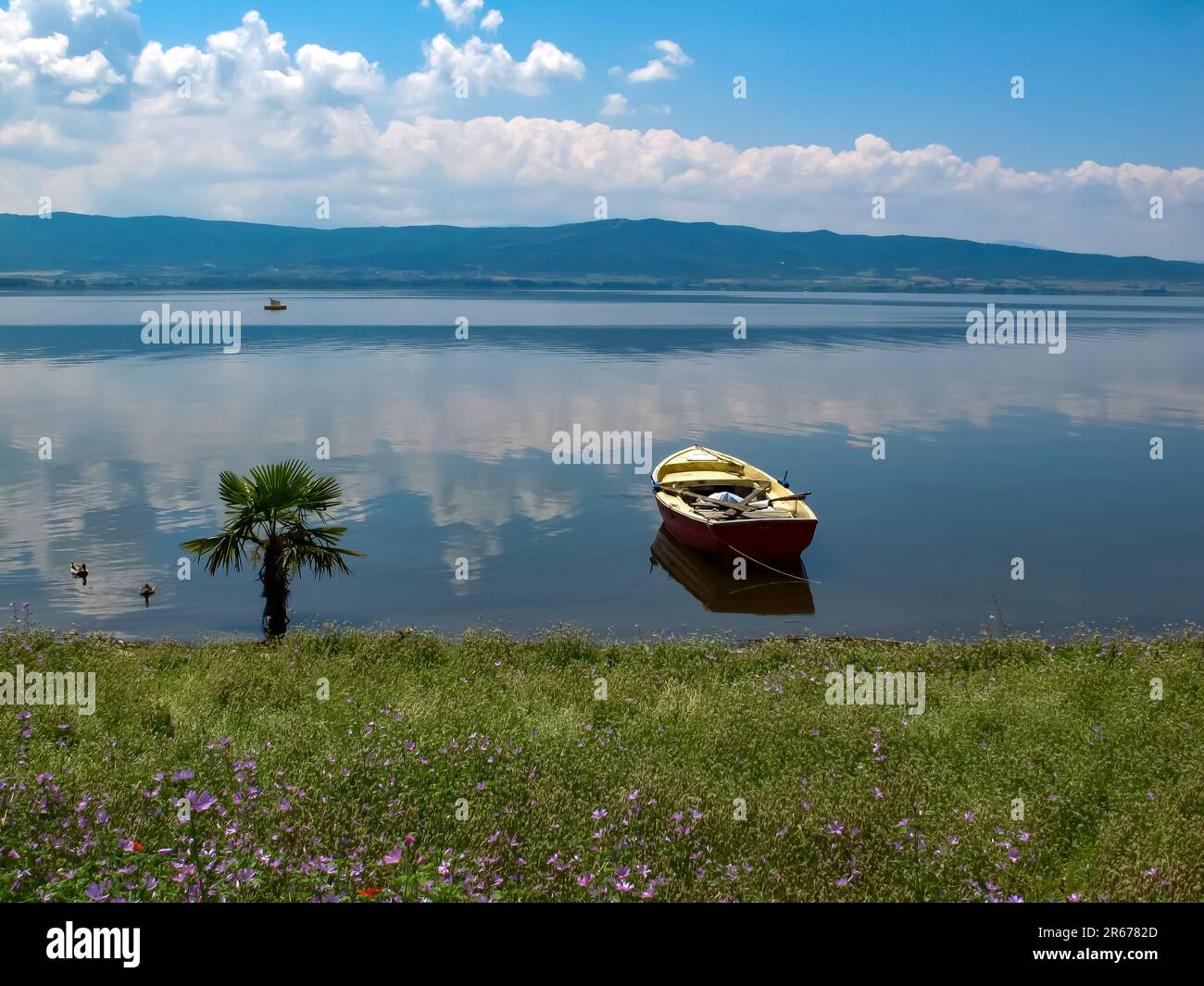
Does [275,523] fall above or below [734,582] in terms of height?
above

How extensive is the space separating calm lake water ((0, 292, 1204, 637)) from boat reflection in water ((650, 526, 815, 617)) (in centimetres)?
11

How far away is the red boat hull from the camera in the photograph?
96.3 ft

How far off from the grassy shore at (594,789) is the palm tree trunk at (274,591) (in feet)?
15.9

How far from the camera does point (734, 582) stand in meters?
29.9

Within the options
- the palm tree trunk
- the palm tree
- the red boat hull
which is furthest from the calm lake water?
the palm tree

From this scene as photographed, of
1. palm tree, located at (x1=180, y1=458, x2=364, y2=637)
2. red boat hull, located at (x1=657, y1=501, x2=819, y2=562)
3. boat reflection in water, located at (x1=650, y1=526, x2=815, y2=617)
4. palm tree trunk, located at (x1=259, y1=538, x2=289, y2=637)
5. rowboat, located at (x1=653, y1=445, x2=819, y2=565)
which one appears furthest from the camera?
rowboat, located at (x1=653, y1=445, x2=819, y2=565)

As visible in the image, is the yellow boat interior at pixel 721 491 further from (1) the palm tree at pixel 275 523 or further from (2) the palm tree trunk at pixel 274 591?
(2) the palm tree trunk at pixel 274 591

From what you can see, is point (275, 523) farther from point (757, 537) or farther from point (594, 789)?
point (757, 537)

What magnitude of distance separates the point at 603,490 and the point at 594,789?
3130 centimetres

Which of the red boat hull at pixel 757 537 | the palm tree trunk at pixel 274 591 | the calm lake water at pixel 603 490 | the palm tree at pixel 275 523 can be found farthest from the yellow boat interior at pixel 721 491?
the palm tree trunk at pixel 274 591

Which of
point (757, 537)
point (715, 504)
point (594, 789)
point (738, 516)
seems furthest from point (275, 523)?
point (715, 504)

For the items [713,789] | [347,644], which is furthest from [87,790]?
[347,644]

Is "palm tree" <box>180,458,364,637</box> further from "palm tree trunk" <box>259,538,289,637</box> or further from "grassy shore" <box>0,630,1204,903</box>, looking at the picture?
"grassy shore" <box>0,630,1204,903</box>

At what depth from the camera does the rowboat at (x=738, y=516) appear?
96.7ft
